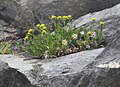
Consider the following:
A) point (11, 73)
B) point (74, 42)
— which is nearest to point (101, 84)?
point (11, 73)

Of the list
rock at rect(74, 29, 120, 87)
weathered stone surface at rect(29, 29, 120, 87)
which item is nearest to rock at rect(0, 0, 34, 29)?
weathered stone surface at rect(29, 29, 120, 87)

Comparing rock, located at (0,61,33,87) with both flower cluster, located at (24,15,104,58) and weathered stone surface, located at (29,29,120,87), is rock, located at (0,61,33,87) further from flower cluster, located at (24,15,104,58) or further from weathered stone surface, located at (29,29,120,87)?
flower cluster, located at (24,15,104,58)

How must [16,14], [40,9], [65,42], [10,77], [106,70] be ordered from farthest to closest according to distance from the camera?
[16,14] → [40,9] → [65,42] → [10,77] → [106,70]

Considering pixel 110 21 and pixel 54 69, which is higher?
pixel 110 21

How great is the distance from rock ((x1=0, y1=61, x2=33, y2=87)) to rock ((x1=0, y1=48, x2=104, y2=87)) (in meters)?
0.08

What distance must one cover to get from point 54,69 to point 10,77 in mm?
660

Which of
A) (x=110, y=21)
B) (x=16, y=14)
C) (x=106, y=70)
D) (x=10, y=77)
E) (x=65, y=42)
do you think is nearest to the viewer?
(x=106, y=70)

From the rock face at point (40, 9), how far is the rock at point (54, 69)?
12.8 ft

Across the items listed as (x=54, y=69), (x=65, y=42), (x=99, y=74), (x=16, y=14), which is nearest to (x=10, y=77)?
(x=54, y=69)

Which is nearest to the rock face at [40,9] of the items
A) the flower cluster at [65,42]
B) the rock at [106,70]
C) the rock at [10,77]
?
the flower cluster at [65,42]

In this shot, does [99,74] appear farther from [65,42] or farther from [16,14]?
[16,14]

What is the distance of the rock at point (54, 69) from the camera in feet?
12.8

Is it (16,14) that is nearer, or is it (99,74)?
(99,74)

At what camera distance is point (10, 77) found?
4.39 meters
